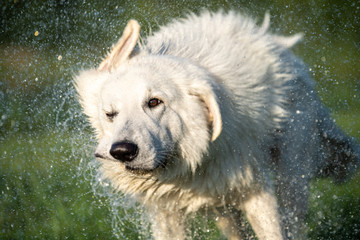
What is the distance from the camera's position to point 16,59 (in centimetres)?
1040

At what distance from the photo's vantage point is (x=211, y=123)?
3.52m

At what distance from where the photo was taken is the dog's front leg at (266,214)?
3.88 metres

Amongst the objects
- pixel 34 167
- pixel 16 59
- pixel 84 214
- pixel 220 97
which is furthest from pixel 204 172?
pixel 16 59

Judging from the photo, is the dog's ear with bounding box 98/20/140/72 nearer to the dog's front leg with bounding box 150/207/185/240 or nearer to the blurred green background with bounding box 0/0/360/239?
the blurred green background with bounding box 0/0/360/239

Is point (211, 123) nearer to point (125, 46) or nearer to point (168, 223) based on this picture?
point (125, 46)

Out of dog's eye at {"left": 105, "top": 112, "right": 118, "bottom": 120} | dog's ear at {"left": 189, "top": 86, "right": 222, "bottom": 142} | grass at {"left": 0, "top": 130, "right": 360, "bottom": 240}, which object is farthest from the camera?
grass at {"left": 0, "top": 130, "right": 360, "bottom": 240}

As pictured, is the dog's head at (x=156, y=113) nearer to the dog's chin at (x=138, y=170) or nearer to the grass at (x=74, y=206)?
the dog's chin at (x=138, y=170)

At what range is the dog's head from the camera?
3.21 m

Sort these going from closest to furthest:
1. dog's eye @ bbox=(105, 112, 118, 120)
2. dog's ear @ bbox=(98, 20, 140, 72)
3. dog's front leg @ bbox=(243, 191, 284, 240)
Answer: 1. dog's eye @ bbox=(105, 112, 118, 120)
2. dog's ear @ bbox=(98, 20, 140, 72)
3. dog's front leg @ bbox=(243, 191, 284, 240)

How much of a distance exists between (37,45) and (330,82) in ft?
21.0

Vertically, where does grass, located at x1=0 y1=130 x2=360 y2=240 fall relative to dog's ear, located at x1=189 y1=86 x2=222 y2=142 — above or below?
below

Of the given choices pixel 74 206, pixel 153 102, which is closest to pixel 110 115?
pixel 153 102

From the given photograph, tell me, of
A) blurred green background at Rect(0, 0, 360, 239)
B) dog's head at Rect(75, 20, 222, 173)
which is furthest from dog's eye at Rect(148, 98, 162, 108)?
blurred green background at Rect(0, 0, 360, 239)

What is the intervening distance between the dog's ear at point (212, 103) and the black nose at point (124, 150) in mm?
545
